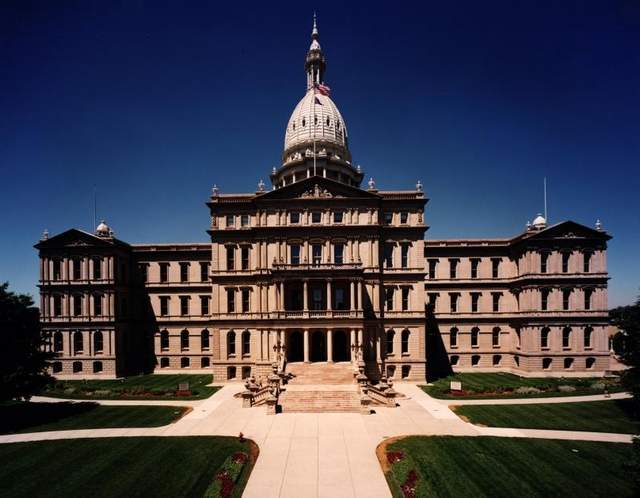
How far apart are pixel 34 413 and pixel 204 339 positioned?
70.9 feet

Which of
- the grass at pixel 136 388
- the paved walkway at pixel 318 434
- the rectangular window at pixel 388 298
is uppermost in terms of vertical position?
the rectangular window at pixel 388 298

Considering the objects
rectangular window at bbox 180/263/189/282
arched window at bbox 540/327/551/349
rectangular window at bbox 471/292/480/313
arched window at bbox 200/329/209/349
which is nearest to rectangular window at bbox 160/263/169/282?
rectangular window at bbox 180/263/189/282

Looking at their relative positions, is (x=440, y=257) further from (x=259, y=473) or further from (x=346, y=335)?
(x=259, y=473)

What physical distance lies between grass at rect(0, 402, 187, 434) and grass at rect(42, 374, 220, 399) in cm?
249

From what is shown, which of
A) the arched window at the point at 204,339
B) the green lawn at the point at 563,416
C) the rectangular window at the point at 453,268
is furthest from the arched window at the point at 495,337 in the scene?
the arched window at the point at 204,339

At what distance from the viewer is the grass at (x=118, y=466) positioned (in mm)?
17219

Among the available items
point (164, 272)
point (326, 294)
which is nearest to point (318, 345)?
point (326, 294)

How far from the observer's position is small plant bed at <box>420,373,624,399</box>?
112 ft

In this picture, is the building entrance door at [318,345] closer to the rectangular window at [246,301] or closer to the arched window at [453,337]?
the rectangular window at [246,301]

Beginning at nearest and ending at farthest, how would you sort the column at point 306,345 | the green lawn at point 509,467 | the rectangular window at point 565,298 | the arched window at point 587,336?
the green lawn at point 509,467, the column at point 306,345, the arched window at point 587,336, the rectangular window at point 565,298

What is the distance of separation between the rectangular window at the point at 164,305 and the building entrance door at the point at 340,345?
2714cm

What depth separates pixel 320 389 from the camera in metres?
32.5

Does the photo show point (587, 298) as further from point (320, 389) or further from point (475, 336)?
point (320, 389)

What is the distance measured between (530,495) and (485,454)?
4.51 metres
